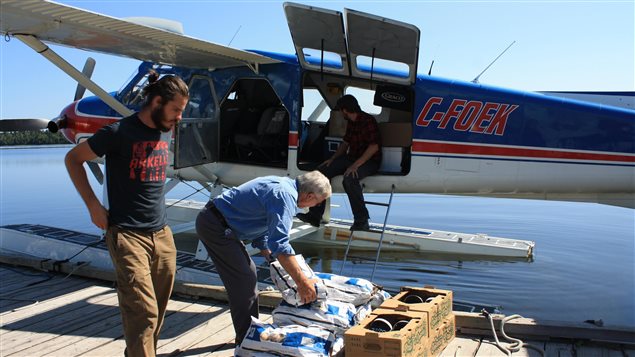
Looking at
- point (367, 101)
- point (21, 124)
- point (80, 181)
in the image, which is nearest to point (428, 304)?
point (80, 181)

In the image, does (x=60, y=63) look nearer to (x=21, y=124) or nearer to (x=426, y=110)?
(x=21, y=124)

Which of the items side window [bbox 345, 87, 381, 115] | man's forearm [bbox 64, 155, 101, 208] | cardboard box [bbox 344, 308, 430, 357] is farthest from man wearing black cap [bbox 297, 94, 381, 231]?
man's forearm [bbox 64, 155, 101, 208]

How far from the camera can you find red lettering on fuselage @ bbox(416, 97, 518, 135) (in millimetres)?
5605

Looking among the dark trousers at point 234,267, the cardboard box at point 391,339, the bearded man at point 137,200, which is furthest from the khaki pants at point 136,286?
the cardboard box at point 391,339

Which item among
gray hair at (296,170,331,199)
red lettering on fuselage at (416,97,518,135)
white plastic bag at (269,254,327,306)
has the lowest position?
white plastic bag at (269,254,327,306)

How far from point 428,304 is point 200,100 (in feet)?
13.7

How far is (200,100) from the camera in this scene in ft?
21.6

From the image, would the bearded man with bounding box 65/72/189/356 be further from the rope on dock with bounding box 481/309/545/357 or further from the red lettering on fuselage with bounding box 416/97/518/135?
the red lettering on fuselage with bounding box 416/97/518/135

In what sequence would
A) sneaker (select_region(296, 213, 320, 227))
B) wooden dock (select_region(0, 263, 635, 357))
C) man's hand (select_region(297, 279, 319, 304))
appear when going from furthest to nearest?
sneaker (select_region(296, 213, 320, 227)), wooden dock (select_region(0, 263, 635, 357)), man's hand (select_region(297, 279, 319, 304))

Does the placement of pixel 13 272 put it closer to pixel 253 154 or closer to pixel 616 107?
pixel 253 154

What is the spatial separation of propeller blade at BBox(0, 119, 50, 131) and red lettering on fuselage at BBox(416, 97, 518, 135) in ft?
13.5

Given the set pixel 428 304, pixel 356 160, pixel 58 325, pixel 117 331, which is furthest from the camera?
pixel 356 160

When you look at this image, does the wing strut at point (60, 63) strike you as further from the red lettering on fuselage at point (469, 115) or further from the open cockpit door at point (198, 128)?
the red lettering on fuselage at point (469, 115)

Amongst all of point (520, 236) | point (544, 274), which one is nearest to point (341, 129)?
point (544, 274)
